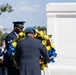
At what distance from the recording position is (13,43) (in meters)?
9.08

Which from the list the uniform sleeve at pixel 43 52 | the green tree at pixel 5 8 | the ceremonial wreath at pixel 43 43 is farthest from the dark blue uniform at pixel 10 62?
the green tree at pixel 5 8

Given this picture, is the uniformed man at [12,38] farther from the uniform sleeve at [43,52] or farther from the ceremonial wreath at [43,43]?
the uniform sleeve at [43,52]

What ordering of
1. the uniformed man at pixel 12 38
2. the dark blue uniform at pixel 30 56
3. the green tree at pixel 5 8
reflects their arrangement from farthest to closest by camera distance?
the green tree at pixel 5 8
the uniformed man at pixel 12 38
the dark blue uniform at pixel 30 56

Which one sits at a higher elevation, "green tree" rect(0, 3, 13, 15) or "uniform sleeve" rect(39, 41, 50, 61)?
"uniform sleeve" rect(39, 41, 50, 61)

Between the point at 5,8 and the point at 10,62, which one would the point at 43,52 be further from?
the point at 5,8

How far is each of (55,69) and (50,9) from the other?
2169 millimetres

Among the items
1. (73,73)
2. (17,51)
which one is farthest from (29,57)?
(73,73)

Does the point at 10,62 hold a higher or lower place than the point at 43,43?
lower

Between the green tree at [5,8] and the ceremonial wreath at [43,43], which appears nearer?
the ceremonial wreath at [43,43]

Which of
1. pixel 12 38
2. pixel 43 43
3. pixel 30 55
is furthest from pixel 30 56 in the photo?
pixel 12 38

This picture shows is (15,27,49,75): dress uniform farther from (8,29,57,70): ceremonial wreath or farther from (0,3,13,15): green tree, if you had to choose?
(0,3,13,15): green tree

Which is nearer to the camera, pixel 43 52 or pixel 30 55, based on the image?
pixel 30 55

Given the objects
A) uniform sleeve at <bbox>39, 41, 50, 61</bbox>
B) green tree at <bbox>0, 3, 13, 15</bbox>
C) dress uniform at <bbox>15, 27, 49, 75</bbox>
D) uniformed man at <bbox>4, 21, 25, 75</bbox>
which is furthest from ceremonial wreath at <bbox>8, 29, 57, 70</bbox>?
green tree at <bbox>0, 3, 13, 15</bbox>

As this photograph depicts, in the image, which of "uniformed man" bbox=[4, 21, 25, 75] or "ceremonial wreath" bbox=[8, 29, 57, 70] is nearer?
"ceremonial wreath" bbox=[8, 29, 57, 70]
